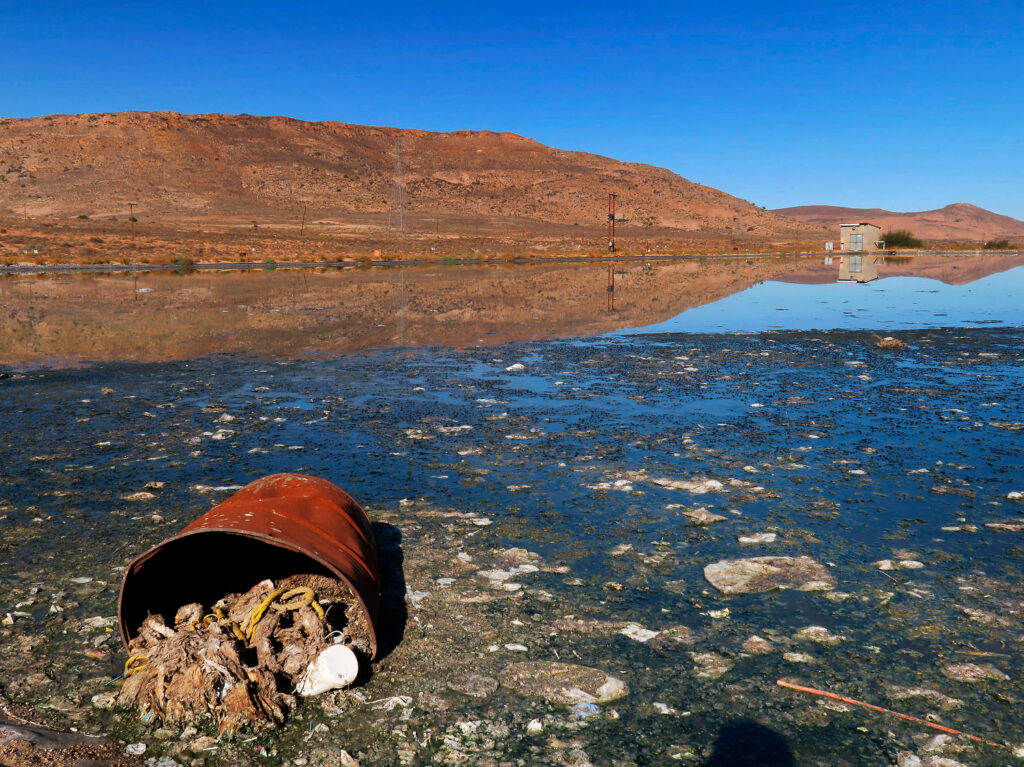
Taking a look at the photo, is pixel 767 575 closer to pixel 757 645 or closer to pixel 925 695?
pixel 757 645

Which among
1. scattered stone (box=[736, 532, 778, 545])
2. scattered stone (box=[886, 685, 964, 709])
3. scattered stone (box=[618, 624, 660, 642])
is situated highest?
scattered stone (box=[736, 532, 778, 545])

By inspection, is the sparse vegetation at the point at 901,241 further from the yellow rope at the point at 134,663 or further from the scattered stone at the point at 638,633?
the yellow rope at the point at 134,663

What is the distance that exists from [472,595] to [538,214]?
10117 centimetres

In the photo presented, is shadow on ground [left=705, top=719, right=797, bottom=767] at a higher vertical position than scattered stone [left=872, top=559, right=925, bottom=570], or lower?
lower

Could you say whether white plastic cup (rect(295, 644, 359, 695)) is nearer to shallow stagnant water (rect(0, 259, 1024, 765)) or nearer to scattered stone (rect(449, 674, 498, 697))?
shallow stagnant water (rect(0, 259, 1024, 765))

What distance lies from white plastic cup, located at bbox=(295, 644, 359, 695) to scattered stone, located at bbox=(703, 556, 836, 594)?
1.88 meters

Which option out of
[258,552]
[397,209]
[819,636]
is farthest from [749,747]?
[397,209]

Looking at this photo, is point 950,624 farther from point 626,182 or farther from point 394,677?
point 626,182

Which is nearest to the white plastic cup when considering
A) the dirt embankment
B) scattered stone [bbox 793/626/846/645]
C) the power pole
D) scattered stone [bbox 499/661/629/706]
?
scattered stone [bbox 499/661/629/706]

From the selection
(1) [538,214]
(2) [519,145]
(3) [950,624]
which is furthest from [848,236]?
(2) [519,145]

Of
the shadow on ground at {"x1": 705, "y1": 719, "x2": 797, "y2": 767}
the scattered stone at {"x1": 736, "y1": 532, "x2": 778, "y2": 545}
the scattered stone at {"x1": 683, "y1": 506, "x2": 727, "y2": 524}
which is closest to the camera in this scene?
the shadow on ground at {"x1": 705, "y1": 719, "x2": 797, "y2": 767}

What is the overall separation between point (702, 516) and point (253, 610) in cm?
273

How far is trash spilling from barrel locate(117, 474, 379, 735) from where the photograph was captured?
9.56ft

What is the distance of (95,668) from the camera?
3.23 m
